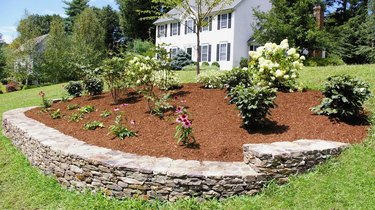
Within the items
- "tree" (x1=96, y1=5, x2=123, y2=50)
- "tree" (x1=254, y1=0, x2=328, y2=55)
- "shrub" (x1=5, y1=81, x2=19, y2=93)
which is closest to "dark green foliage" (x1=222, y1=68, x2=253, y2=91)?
"tree" (x1=254, y1=0, x2=328, y2=55)

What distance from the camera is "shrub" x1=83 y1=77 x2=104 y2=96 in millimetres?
9328

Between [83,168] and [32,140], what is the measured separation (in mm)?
1815

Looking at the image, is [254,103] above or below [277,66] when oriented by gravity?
below

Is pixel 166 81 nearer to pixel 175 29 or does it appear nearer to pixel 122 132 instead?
pixel 122 132

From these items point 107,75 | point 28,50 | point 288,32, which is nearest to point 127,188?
point 107,75

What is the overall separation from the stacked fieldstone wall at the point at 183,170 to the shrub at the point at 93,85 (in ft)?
16.0

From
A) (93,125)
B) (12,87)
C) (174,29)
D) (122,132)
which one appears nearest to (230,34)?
(174,29)

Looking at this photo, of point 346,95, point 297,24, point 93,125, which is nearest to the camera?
point 346,95

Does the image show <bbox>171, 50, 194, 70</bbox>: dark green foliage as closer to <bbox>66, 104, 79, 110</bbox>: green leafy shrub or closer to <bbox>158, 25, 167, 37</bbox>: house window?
<bbox>158, 25, 167, 37</bbox>: house window

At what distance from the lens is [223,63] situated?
2317 centimetres

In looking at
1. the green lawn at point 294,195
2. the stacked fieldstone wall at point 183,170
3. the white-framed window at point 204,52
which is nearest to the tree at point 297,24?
the white-framed window at point 204,52

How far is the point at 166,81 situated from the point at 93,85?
2456 mm

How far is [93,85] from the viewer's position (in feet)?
30.7

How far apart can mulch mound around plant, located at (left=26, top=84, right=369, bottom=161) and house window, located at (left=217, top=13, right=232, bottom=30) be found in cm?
1649
